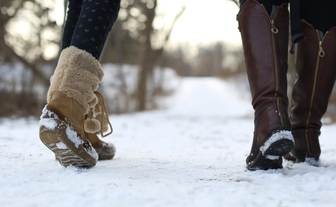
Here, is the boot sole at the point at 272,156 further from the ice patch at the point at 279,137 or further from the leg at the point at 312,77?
the leg at the point at 312,77

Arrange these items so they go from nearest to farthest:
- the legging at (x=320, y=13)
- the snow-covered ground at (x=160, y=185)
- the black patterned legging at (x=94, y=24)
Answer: the snow-covered ground at (x=160, y=185) < the black patterned legging at (x=94, y=24) < the legging at (x=320, y=13)

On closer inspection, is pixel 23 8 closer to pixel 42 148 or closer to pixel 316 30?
pixel 42 148

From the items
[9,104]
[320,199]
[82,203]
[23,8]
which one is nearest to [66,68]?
[82,203]

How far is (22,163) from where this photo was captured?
101 centimetres

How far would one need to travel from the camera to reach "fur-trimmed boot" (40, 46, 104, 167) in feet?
2.76

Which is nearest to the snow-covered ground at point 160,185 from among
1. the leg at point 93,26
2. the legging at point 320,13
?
the leg at point 93,26

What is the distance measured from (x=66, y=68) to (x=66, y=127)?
0.22 m

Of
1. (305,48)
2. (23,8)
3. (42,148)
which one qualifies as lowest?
(42,148)

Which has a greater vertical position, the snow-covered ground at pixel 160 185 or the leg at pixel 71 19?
the leg at pixel 71 19

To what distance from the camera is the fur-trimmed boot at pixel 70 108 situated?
33.1 inches

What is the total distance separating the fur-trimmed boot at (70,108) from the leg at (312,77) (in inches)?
35.1

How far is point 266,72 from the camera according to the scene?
93cm

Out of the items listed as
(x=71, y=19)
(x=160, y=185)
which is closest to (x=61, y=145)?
(x=160, y=185)

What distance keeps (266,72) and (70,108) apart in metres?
0.73
